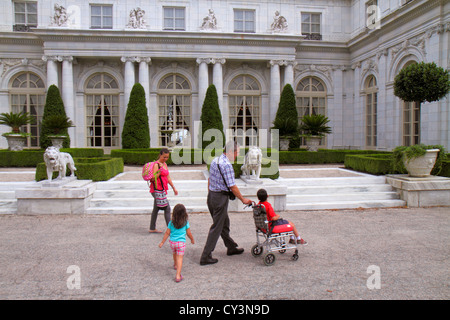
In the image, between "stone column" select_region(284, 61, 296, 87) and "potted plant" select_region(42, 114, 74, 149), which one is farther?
"stone column" select_region(284, 61, 296, 87)

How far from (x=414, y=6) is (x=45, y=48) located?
792 inches

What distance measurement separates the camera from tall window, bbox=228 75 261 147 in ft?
78.1

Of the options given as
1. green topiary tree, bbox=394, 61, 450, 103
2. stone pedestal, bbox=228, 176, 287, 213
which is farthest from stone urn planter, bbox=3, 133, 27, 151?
green topiary tree, bbox=394, 61, 450, 103

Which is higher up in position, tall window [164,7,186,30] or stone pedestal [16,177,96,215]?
tall window [164,7,186,30]

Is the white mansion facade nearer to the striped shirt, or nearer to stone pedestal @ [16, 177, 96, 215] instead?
stone pedestal @ [16, 177, 96, 215]

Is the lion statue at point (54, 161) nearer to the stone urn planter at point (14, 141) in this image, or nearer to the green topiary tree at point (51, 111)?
the stone urn planter at point (14, 141)

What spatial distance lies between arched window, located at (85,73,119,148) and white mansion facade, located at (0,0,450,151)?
64 mm

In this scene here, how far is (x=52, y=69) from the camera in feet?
69.2

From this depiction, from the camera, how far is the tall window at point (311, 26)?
80.7 feet

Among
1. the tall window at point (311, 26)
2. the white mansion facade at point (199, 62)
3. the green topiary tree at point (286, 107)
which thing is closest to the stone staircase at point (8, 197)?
the white mansion facade at point (199, 62)

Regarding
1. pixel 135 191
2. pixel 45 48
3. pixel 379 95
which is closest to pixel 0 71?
pixel 45 48

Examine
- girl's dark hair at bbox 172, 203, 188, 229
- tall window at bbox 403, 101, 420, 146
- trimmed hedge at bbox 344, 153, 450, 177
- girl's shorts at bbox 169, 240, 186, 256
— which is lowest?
girl's shorts at bbox 169, 240, 186, 256

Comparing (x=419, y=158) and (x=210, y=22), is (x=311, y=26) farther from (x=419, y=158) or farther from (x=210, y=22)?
(x=419, y=158)

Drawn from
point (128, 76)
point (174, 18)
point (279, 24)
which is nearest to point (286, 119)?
point (279, 24)
